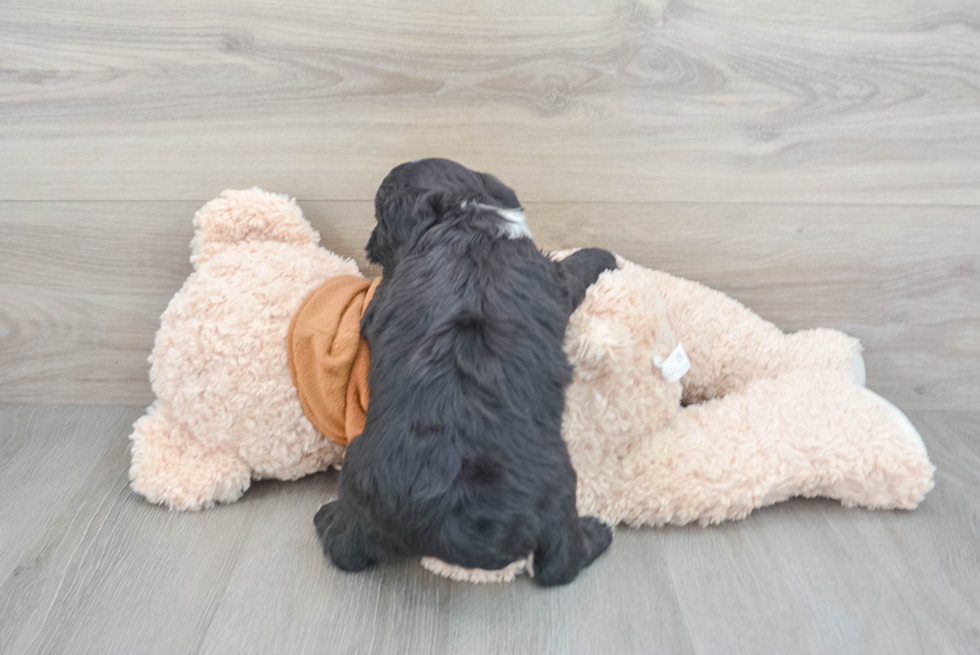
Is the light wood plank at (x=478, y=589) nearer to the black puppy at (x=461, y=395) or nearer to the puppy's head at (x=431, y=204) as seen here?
the black puppy at (x=461, y=395)

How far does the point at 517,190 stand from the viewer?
3.31 ft

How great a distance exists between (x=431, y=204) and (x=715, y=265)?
52cm

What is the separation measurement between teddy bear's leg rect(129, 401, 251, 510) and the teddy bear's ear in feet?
0.82

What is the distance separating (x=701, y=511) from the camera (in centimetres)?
83

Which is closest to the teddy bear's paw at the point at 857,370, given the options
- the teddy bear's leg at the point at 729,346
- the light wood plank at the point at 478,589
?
the teddy bear's leg at the point at 729,346

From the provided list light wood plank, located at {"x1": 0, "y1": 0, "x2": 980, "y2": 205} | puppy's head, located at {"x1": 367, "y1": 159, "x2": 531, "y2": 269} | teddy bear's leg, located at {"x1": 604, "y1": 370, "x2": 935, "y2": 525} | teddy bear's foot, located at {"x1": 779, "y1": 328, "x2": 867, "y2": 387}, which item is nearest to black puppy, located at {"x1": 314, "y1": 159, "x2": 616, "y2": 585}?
puppy's head, located at {"x1": 367, "y1": 159, "x2": 531, "y2": 269}

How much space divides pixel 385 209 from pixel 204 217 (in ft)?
1.18

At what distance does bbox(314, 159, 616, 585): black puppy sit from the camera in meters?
0.64

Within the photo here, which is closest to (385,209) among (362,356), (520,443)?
(362,356)

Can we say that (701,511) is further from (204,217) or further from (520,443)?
(204,217)

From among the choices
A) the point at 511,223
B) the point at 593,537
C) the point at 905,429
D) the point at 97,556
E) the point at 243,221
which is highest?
the point at 511,223

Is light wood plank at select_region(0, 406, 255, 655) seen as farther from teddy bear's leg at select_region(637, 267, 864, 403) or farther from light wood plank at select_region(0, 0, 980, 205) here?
teddy bear's leg at select_region(637, 267, 864, 403)

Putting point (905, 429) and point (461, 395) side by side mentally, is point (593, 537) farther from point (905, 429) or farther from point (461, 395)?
point (905, 429)

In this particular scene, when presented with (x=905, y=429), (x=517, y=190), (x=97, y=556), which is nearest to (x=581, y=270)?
(x=517, y=190)
